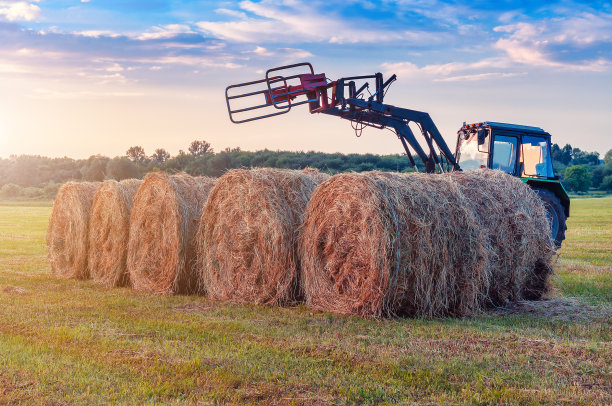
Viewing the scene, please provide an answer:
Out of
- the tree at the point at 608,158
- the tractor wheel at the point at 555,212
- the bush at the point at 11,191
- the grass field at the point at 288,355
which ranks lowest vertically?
the grass field at the point at 288,355

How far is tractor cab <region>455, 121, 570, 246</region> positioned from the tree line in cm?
132

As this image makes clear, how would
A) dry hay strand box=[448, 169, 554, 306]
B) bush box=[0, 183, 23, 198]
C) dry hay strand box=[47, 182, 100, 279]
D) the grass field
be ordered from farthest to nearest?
1. bush box=[0, 183, 23, 198]
2. dry hay strand box=[47, 182, 100, 279]
3. dry hay strand box=[448, 169, 554, 306]
4. the grass field

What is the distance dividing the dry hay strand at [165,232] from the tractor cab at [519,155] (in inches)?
249

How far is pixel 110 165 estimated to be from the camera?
144ft

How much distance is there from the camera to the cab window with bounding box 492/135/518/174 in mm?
14125

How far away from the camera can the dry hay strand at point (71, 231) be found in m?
12.5

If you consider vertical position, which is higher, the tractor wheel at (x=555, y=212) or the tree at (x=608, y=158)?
the tree at (x=608, y=158)

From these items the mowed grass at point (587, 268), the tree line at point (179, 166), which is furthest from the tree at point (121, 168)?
the mowed grass at point (587, 268)

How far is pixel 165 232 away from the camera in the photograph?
34.8 ft

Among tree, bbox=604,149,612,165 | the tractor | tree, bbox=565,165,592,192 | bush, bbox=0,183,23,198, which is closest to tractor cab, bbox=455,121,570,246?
the tractor

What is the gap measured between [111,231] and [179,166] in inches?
913

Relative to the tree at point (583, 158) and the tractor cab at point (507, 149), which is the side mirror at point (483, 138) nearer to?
the tractor cab at point (507, 149)

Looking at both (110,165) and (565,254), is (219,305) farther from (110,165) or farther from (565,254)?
(110,165)

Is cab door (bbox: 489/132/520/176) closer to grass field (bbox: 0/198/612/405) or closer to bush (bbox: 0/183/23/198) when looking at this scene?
grass field (bbox: 0/198/612/405)
